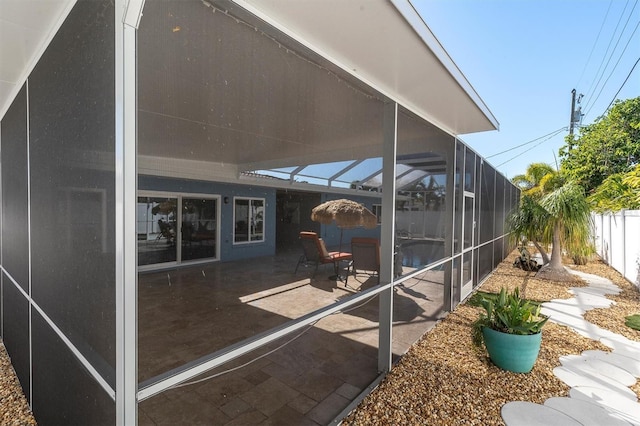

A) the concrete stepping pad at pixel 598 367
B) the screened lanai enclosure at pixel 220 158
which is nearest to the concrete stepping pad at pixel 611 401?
the concrete stepping pad at pixel 598 367

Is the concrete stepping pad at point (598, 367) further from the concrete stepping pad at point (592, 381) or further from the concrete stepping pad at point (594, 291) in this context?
the concrete stepping pad at point (594, 291)

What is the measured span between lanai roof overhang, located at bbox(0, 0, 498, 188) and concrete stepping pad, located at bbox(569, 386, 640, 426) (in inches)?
97.5

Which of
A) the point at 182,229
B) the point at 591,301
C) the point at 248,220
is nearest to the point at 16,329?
the point at 182,229

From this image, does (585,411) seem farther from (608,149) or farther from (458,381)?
(608,149)

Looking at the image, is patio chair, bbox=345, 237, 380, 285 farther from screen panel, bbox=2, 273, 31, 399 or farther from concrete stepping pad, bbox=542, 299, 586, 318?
screen panel, bbox=2, 273, 31, 399

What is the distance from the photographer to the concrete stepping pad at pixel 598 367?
Answer: 2.88 meters

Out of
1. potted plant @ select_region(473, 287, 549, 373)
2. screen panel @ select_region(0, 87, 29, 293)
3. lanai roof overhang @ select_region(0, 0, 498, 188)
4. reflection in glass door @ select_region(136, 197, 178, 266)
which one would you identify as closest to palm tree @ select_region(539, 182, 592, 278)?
lanai roof overhang @ select_region(0, 0, 498, 188)

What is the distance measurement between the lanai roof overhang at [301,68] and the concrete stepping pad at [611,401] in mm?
2475

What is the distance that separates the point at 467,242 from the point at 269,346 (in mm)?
3788

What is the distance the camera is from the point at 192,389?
2.51m

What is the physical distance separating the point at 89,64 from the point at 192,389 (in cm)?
246

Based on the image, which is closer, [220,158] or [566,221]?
[220,158]

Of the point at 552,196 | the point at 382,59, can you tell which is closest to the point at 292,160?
the point at 382,59

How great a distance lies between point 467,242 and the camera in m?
5.19
